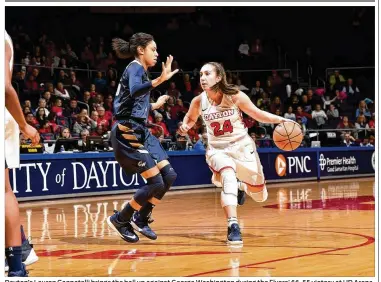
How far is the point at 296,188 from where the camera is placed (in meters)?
19.5

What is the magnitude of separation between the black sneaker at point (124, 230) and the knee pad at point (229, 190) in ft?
3.43

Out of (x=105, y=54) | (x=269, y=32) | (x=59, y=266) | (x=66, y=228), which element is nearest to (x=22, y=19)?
(x=105, y=54)

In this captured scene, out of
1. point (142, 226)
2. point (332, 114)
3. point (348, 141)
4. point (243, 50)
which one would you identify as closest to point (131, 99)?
point (142, 226)

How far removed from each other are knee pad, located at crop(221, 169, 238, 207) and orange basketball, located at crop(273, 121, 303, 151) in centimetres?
100

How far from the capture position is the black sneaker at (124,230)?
29.3ft

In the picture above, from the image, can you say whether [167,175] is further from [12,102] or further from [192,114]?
[12,102]

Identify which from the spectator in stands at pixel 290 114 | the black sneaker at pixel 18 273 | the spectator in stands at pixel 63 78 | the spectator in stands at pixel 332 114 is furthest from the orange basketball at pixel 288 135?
the spectator in stands at pixel 332 114

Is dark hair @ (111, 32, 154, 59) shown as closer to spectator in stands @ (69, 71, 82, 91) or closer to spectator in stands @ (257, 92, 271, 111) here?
spectator in stands @ (69, 71, 82, 91)

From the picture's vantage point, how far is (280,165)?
2206 cm

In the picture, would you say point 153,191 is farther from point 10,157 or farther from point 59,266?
point 10,157

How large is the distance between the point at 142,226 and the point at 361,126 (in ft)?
60.4

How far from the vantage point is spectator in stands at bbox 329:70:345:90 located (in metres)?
30.1

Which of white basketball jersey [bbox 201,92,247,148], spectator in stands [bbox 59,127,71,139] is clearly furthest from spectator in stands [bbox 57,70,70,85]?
white basketball jersey [bbox 201,92,247,148]

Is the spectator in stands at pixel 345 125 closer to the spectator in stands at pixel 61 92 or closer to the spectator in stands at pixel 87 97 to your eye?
the spectator in stands at pixel 87 97
